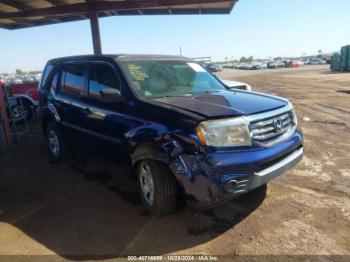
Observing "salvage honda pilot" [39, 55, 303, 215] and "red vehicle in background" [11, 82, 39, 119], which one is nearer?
"salvage honda pilot" [39, 55, 303, 215]

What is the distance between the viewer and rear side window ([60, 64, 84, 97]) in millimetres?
4898

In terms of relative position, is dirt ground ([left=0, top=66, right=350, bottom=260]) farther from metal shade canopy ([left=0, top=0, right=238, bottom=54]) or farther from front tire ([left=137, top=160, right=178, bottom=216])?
metal shade canopy ([left=0, top=0, right=238, bottom=54])

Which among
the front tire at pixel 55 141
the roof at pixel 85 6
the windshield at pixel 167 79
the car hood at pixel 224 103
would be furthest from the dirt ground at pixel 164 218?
the roof at pixel 85 6

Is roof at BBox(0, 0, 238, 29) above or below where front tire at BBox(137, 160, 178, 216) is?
above

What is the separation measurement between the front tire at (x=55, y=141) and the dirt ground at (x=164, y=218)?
517mm

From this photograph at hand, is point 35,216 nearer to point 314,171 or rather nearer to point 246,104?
point 246,104

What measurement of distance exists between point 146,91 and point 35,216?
84.7 inches

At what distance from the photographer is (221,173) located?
296 centimetres

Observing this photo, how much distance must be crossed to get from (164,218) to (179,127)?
123 cm

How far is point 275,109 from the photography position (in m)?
3.56

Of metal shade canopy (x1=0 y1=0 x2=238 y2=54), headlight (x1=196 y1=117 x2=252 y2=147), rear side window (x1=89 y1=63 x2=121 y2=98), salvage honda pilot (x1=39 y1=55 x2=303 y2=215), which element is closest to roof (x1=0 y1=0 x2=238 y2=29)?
metal shade canopy (x1=0 y1=0 x2=238 y2=54)

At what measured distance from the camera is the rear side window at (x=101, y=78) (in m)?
4.14

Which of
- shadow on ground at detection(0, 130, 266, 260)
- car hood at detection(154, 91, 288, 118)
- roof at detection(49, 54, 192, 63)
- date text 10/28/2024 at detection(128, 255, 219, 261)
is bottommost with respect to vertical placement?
shadow on ground at detection(0, 130, 266, 260)

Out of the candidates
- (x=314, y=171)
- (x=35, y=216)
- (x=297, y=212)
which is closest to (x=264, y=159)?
(x=297, y=212)
